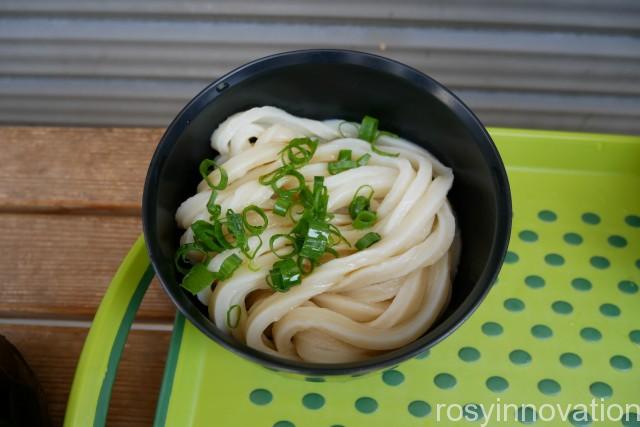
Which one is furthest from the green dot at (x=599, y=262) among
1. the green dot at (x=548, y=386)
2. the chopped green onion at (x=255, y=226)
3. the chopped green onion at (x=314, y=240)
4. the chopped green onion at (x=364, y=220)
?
the chopped green onion at (x=255, y=226)

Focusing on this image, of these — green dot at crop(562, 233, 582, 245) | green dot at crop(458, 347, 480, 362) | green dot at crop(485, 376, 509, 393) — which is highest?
green dot at crop(562, 233, 582, 245)

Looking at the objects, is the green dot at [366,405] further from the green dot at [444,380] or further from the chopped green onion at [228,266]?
the chopped green onion at [228,266]

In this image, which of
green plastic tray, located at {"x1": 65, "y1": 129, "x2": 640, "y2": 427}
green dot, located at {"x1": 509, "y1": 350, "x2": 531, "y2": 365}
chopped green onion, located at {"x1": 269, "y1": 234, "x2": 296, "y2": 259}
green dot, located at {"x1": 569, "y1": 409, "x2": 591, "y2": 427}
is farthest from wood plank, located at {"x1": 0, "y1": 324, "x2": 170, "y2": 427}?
green dot, located at {"x1": 569, "y1": 409, "x2": 591, "y2": 427}

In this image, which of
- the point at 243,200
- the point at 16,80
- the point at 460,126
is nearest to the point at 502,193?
the point at 460,126

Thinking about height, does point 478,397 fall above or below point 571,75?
below

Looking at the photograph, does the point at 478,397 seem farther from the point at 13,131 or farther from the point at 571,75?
the point at 13,131

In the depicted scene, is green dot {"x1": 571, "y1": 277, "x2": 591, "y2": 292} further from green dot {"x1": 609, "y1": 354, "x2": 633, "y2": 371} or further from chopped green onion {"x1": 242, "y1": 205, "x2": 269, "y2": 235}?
chopped green onion {"x1": 242, "y1": 205, "x2": 269, "y2": 235}

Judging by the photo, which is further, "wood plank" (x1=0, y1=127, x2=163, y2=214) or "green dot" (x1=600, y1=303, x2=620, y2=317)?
"wood plank" (x1=0, y1=127, x2=163, y2=214)
